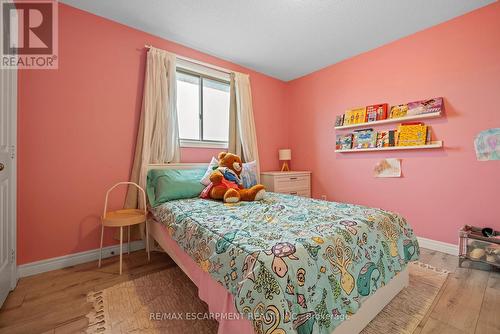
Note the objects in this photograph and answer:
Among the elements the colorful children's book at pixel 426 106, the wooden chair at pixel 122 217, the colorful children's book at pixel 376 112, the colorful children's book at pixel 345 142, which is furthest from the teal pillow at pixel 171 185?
the colorful children's book at pixel 426 106

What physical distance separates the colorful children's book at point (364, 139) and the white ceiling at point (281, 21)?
1121 millimetres

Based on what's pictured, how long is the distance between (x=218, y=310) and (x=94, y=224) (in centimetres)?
182

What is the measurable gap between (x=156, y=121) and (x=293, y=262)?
2.23m

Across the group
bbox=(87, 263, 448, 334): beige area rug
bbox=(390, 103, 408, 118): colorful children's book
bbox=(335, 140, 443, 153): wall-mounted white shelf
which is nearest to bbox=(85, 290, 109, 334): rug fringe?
bbox=(87, 263, 448, 334): beige area rug

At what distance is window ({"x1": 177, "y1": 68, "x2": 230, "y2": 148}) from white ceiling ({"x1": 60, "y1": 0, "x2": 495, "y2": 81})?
42 centimetres

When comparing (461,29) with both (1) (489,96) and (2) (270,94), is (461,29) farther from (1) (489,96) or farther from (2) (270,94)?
(2) (270,94)

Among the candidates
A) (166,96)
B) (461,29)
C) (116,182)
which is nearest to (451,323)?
(461,29)

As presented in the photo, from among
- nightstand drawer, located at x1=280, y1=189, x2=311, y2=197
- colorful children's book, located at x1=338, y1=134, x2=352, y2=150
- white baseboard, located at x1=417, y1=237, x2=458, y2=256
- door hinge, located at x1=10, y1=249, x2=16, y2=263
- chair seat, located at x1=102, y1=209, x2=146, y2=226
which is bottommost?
white baseboard, located at x1=417, y1=237, x2=458, y2=256

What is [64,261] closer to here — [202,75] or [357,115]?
[202,75]

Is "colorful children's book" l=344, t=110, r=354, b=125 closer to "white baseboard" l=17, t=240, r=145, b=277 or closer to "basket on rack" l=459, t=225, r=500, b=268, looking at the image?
"basket on rack" l=459, t=225, r=500, b=268

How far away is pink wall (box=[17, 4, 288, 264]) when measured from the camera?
1.87 metres

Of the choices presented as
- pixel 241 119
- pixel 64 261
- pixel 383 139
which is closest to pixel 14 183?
pixel 64 261

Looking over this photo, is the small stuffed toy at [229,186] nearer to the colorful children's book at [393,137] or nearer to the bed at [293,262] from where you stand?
the bed at [293,262]

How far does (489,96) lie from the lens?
2.03 m
